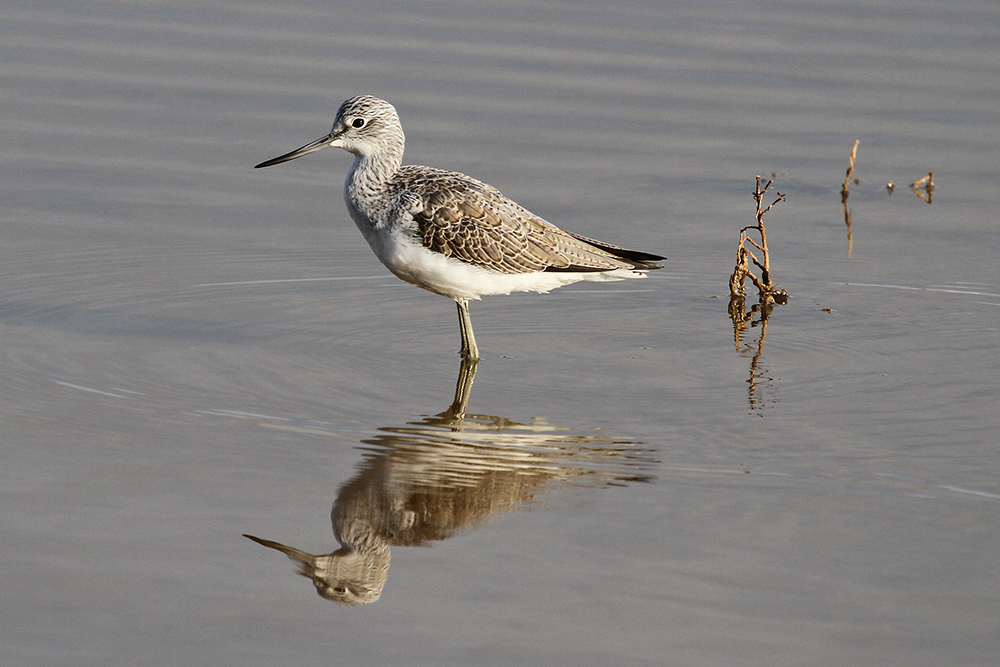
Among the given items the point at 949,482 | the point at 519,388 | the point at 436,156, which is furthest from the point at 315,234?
the point at 949,482

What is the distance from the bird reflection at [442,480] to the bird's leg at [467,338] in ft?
2.62

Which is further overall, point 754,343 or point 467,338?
point 754,343

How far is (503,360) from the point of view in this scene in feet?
26.4

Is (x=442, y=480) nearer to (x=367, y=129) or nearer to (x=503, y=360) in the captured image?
(x=503, y=360)

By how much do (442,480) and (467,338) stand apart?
202 cm

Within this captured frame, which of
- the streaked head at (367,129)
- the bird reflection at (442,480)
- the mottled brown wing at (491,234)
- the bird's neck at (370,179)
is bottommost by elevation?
the bird reflection at (442,480)

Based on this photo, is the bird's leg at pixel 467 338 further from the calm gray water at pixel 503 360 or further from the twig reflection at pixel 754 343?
the twig reflection at pixel 754 343

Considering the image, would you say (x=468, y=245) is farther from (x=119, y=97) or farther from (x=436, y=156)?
(x=119, y=97)

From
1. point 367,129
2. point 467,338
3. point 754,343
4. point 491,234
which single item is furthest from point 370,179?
point 754,343

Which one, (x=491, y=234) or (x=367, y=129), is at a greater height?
(x=367, y=129)

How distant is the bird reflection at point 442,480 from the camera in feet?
17.5

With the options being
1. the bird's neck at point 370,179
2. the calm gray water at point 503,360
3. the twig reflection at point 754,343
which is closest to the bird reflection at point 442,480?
the calm gray water at point 503,360

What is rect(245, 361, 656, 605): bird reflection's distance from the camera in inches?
210

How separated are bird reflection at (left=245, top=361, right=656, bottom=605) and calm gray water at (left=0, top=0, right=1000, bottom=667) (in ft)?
0.08
